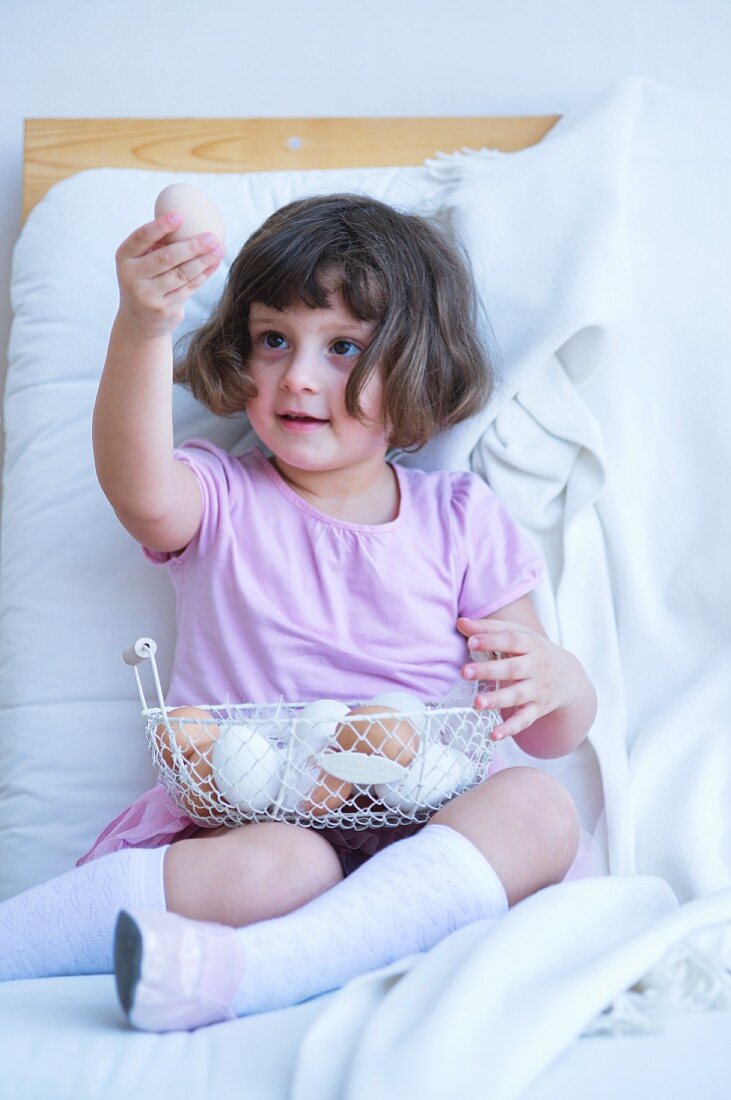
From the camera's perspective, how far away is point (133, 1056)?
0.58 meters

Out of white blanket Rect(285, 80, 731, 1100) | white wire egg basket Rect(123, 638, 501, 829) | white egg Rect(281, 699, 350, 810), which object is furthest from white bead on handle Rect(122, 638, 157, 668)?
white blanket Rect(285, 80, 731, 1100)

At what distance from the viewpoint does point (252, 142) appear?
1.33m

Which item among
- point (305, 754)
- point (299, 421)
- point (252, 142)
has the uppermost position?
point (252, 142)

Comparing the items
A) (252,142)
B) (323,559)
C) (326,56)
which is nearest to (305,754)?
(323,559)

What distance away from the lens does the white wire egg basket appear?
2.55 feet

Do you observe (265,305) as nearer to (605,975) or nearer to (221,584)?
(221,584)

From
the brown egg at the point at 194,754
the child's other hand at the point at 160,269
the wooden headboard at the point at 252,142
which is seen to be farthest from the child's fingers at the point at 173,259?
the wooden headboard at the point at 252,142

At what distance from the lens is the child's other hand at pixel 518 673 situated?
854 millimetres

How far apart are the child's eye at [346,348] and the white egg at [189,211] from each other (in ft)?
0.74

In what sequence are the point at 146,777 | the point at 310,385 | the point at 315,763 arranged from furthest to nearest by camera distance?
the point at 146,777 < the point at 310,385 < the point at 315,763

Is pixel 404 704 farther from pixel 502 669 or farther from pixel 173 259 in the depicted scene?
pixel 173 259

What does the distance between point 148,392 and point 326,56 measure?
2.38 feet

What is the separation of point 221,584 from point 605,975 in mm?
501

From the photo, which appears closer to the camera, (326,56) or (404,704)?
(404,704)
